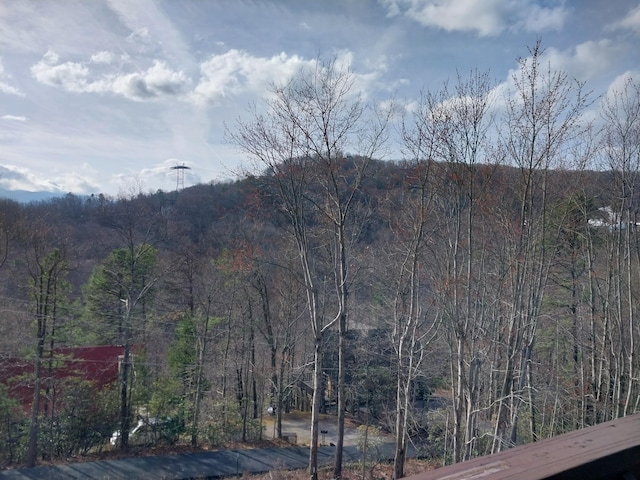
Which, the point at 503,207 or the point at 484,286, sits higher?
the point at 503,207

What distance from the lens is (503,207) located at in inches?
350

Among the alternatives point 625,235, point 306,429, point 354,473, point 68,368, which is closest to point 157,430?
point 68,368

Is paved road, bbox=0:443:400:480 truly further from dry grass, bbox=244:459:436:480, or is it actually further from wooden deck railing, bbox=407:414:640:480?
wooden deck railing, bbox=407:414:640:480

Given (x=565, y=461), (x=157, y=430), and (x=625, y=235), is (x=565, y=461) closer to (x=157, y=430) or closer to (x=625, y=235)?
(x=625, y=235)

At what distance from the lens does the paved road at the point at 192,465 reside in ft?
39.1

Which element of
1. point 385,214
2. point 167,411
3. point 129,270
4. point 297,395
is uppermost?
point 385,214

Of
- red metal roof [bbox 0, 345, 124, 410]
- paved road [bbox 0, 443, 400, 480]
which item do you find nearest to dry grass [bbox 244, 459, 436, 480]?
paved road [bbox 0, 443, 400, 480]

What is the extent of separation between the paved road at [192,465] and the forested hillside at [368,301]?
50.6 inches

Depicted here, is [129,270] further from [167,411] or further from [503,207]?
[503,207]

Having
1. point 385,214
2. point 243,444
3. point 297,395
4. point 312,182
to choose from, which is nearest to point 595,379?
point 385,214

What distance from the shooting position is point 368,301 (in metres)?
16.9

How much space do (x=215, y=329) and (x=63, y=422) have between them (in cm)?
563

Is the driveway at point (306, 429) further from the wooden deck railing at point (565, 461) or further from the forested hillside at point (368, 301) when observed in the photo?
the wooden deck railing at point (565, 461)

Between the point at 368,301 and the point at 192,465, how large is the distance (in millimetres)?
7618
